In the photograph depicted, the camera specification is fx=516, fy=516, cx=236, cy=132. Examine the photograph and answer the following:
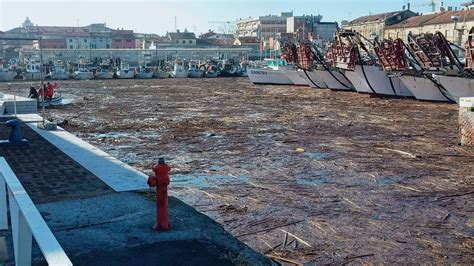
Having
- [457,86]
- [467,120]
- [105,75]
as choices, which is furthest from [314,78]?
[105,75]

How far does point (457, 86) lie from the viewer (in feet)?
73.9

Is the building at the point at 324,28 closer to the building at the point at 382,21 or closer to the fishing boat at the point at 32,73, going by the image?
the building at the point at 382,21

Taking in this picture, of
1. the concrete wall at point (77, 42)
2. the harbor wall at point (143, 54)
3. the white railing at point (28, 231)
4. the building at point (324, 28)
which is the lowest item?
the white railing at point (28, 231)

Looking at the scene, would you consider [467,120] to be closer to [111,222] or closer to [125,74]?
[111,222]

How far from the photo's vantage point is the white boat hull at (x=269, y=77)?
43.0 meters

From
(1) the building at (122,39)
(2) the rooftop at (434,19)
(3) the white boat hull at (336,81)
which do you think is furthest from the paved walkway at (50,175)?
(1) the building at (122,39)

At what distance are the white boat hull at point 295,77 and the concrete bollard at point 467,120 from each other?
2715 centimetres

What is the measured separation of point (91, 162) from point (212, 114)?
1179 cm

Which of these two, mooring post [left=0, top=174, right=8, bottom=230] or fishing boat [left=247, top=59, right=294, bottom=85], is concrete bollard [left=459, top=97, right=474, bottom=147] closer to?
mooring post [left=0, top=174, right=8, bottom=230]

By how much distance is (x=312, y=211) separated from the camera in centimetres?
736

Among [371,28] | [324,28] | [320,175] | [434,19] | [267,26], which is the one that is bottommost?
[320,175]

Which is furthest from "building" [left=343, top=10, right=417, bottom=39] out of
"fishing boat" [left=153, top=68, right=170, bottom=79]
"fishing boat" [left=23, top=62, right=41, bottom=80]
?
"fishing boat" [left=23, top=62, right=41, bottom=80]

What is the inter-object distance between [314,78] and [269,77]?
704cm

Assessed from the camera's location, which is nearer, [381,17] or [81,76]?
[81,76]
